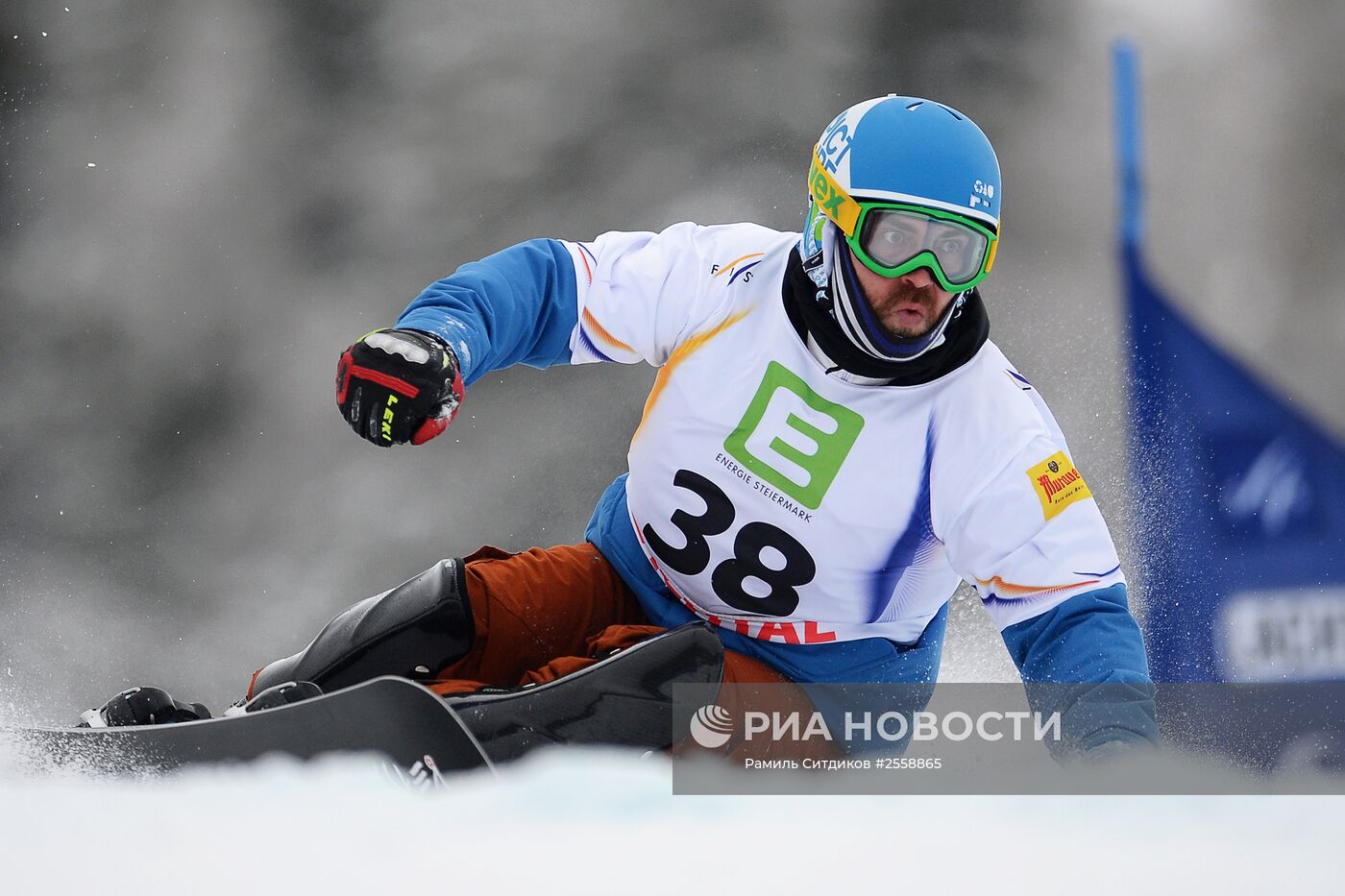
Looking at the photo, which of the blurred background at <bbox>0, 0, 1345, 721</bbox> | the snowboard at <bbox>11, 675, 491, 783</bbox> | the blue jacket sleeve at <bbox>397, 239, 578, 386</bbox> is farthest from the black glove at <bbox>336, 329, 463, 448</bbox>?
the blurred background at <bbox>0, 0, 1345, 721</bbox>

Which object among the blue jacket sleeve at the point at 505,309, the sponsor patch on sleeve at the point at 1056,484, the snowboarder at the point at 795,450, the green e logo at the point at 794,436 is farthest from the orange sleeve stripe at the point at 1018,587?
the blue jacket sleeve at the point at 505,309

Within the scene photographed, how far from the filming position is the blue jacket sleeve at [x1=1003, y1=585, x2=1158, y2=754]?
2.03 m

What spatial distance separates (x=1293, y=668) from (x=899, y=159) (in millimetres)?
3201

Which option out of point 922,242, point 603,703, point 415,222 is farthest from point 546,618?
point 415,222

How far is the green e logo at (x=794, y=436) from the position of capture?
232 centimetres

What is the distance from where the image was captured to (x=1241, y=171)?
5.48 m

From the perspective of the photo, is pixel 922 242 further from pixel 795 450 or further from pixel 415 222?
pixel 415 222

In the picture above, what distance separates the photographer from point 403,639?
2406 mm

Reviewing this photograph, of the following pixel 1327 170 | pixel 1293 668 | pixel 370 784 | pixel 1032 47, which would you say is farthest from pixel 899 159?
pixel 1327 170

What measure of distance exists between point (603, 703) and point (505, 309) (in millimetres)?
737

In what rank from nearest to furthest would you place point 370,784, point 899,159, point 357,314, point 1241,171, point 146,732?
point 370,784
point 146,732
point 899,159
point 357,314
point 1241,171

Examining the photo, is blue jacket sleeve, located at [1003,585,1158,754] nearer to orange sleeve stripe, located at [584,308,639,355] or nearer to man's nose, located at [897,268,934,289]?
man's nose, located at [897,268,934,289]

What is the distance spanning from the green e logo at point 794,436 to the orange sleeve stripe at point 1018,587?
31cm

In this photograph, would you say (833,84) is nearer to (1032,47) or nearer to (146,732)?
(1032,47)
